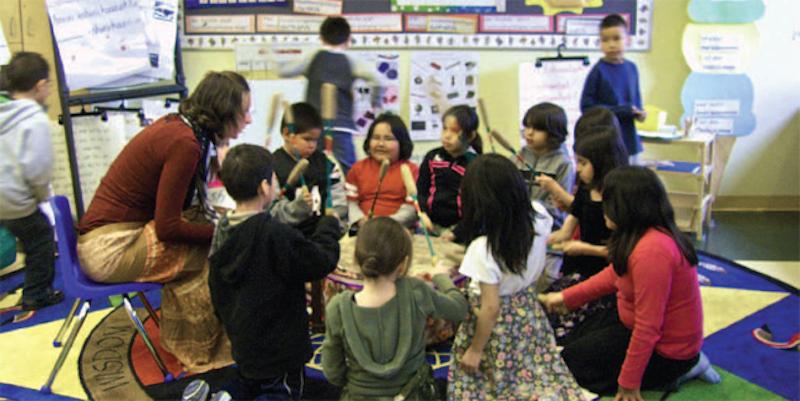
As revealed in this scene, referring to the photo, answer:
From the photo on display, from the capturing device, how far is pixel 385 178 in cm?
282

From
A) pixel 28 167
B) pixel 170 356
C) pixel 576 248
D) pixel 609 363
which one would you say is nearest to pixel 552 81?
pixel 576 248

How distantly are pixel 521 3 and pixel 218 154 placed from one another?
236 centimetres

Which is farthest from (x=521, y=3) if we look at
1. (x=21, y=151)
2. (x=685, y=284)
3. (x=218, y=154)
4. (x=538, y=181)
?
(x=21, y=151)

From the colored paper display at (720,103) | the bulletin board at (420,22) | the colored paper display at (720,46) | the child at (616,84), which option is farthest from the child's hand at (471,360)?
the colored paper display at (720,46)

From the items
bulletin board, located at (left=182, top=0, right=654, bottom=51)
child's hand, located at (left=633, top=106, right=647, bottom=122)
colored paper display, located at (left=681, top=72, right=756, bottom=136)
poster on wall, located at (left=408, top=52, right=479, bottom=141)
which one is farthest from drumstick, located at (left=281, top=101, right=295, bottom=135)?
colored paper display, located at (left=681, top=72, right=756, bottom=136)

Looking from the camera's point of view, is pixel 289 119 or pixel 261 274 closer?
pixel 261 274

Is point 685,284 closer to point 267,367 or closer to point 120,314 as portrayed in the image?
point 267,367

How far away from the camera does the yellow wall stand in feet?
13.5

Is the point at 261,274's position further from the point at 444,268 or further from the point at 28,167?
the point at 28,167

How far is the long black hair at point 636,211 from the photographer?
1.94 meters

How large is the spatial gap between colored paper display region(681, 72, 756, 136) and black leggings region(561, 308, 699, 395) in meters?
2.41

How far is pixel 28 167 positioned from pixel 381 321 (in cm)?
188

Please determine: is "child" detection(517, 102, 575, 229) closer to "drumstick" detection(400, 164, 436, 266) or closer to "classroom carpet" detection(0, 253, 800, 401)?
"drumstick" detection(400, 164, 436, 266)

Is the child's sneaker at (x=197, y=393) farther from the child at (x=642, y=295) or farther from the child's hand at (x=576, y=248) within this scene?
the child's hand at (x=576, y=248)
